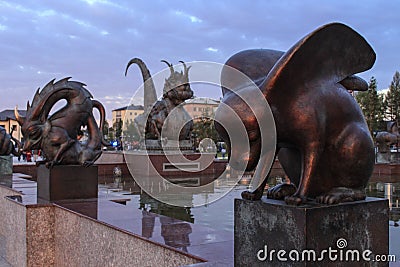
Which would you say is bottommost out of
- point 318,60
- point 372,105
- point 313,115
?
point 313,115

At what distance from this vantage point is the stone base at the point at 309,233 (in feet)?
8.10

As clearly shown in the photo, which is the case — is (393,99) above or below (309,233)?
above

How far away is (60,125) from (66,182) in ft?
3.01

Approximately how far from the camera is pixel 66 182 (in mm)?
6988

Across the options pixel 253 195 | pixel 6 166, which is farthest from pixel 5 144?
pixel 253 195

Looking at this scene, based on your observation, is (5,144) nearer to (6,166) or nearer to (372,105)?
(6,166)

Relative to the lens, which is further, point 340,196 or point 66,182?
point 66,182

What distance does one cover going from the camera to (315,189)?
2801mm

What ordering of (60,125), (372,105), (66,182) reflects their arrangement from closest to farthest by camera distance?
1. (66,182)
2. (60,125)
3. (372,105)

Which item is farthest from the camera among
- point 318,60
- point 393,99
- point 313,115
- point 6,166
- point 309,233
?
point 393,99

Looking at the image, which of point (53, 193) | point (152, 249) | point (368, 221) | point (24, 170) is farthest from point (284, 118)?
point (24, 170)

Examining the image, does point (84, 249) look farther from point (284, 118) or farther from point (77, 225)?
point (284, 118)

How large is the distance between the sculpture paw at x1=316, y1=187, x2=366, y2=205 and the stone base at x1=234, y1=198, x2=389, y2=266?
0.18 feet

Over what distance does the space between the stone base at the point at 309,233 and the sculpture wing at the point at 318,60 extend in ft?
2.40
